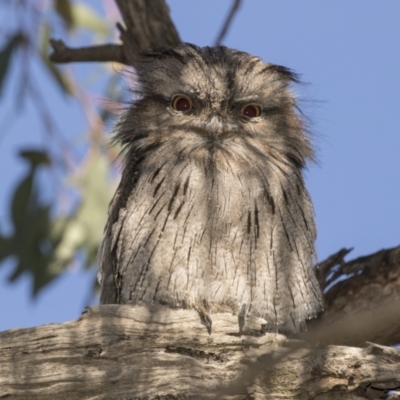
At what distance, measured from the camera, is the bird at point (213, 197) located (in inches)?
146

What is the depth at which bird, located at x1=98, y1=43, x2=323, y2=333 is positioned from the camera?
3.71 m

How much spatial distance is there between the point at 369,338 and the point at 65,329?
1.95 meters

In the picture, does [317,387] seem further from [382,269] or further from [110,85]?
[110,85]

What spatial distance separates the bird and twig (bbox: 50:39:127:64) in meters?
1.11

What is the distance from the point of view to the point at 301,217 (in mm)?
3986

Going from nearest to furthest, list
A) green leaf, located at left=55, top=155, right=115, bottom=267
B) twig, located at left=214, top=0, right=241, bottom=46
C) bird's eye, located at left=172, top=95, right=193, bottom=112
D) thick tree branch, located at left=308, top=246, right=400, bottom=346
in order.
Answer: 1. bird's eye, located at left=172, top=95, right=193, bottom=112
2. thick tree branch, located at left=308, top=246, right=400, bottom=346
3. twig, located at left=214, top=0, right=241, bottom=46
4. green leaf, located at left=55, top=155, right=115, bottom=267

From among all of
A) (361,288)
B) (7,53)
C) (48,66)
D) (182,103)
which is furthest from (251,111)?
(48,66)

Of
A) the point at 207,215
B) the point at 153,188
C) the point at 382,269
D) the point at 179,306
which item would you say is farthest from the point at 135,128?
the point at 382,269

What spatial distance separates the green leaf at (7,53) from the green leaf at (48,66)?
1.99 feet

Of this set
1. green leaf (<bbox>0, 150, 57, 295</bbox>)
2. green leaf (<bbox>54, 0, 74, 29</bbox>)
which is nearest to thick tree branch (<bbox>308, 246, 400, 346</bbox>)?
green leaf (<bbox>0, 150, 57, 295</bbox>)

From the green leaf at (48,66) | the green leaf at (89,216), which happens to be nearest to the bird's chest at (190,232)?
the green leaf at (89,216)

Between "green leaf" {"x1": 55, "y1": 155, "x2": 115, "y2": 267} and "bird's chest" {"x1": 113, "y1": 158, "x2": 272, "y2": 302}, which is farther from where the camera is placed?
"green leaf" {"x1": 55, "y1": 155, "x2": 115, "y2": 267}

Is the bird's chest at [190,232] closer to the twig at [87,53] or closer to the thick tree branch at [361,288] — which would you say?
the thick tree branch at [361,288]

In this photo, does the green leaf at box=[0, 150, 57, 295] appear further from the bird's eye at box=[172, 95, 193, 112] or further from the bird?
the bird's eye at box=[172, 95, 193, 112]
